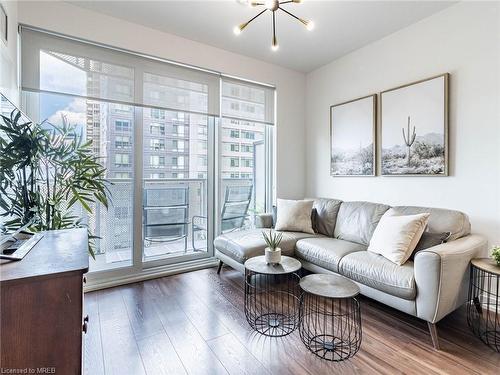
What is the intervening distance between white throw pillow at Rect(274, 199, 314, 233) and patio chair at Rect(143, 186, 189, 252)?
1204 millimetres

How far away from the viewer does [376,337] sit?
77.7 inches

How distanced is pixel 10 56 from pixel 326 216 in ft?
11.0

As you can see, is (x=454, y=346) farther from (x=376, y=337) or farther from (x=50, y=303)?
(x=50, y=303)

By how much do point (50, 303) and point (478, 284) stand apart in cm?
287

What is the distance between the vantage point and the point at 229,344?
6.18 ft

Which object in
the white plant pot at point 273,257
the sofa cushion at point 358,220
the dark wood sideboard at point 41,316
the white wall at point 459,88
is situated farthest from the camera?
the sofa cushion at point 358,220

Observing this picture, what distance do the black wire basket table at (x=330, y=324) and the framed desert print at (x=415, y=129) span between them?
1615mm

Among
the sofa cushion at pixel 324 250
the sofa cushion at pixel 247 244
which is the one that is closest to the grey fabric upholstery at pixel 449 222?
the sofa cushion at pixel 324 250

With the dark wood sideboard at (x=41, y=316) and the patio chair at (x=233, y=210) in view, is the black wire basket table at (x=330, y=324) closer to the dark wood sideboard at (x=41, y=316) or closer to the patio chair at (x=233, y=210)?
the dark wood sideboard at (x=41, y=316)

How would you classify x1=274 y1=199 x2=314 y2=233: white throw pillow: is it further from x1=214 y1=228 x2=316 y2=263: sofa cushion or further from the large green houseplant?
the large green houseplant

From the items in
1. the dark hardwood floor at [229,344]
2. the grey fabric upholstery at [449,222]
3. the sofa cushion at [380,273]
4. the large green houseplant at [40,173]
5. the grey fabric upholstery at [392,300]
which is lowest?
the dark hardwood floor at [229,344]

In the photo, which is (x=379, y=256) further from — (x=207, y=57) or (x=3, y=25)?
(x=3, y=25)

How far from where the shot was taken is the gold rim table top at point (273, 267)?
2.04 m

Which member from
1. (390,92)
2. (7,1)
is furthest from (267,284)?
(7,1)
